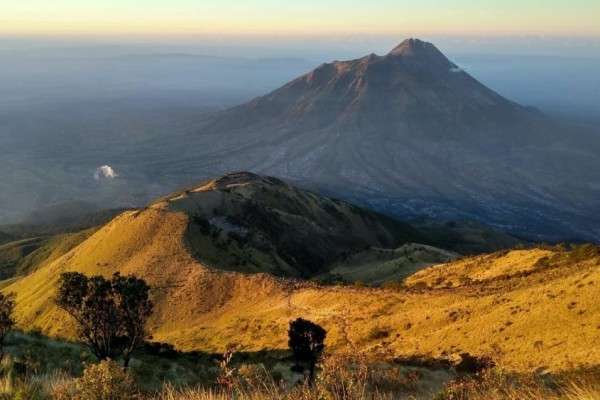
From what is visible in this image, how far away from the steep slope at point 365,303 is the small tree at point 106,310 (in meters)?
11.4

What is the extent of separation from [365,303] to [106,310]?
19458 millimetres

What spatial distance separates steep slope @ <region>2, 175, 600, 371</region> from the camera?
28281 mm

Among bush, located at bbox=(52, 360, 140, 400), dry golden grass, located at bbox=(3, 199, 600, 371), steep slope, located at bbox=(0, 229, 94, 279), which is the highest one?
bush, located at bbox=(52, 360, 140, 400)

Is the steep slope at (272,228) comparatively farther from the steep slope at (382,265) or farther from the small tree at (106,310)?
the small tree at (106,310)

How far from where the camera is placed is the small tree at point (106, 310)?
31.1m

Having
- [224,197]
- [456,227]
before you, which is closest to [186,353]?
[224,197]

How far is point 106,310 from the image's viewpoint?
31.3m

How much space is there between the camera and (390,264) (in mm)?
72062

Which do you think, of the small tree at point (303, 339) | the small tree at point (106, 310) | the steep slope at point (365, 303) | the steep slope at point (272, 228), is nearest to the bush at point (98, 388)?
the steep slope at point (365, 303)

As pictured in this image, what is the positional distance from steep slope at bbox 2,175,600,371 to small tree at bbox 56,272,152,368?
1137cm

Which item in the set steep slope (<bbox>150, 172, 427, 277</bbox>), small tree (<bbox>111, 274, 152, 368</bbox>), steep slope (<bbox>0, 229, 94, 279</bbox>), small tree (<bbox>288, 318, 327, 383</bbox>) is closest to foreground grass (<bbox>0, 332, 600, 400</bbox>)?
small tree (<bbox>288, 318, 327, 383</bbox>)

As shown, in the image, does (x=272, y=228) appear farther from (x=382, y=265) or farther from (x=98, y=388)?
(x=98, y=388)

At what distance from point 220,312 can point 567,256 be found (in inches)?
1216

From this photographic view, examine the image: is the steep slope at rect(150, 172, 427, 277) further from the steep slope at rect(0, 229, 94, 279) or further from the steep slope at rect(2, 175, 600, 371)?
the steep slope at rect(0, 229, 94, 279)
